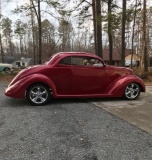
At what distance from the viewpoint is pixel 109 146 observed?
3979 millimetres

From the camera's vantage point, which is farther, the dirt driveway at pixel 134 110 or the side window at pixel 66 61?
the side window at pixel 66 61

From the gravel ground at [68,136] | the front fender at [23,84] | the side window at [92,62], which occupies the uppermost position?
the side window at [92,62]

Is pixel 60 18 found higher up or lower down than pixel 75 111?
higher up

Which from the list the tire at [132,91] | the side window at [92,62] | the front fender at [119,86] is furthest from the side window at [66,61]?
the tire at [132,91]

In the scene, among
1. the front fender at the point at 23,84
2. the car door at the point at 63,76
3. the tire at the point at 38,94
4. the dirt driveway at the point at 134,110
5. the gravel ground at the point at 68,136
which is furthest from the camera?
the car door at the point at 63,76

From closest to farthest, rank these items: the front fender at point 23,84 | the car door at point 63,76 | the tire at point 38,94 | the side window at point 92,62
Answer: the front fender at point 23,84 < the tire at point 38,94 < the car door at point 63,76 < the side window at point 92,62

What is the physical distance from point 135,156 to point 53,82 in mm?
4163

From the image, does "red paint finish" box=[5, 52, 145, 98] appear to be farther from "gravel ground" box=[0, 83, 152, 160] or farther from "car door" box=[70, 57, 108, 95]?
"gravel ground" box=[0, 83, 152, 160]

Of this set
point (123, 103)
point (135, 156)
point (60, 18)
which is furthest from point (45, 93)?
point (60, 18)

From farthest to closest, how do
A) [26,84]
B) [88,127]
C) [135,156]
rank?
1. [26,84]
2. [88,127]
3. [135,156]

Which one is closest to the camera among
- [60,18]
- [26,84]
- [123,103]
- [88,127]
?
[88,127]

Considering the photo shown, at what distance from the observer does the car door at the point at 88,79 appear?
7535mm

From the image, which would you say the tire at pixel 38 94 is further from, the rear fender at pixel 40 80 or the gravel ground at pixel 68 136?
the gravel ground at pixel 68 136

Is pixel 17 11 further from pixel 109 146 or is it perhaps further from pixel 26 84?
pixel 109 146
